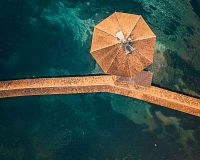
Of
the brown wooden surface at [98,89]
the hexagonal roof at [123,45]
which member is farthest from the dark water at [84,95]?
the hexagonal roof at [123,45]

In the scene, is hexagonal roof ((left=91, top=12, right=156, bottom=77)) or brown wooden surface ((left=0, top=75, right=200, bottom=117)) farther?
brown wooden surface ((left=0, top=75, right=200, bottom=117))

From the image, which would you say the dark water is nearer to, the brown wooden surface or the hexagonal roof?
the brown wooden surface

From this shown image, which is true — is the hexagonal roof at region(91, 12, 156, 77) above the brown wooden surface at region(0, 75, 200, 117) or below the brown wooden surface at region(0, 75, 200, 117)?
above

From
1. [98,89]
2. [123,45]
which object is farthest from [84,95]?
[123,45]

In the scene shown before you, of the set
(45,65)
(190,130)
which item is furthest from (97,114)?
(190,130)

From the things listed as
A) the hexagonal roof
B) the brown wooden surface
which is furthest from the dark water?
the hexagonal roof
